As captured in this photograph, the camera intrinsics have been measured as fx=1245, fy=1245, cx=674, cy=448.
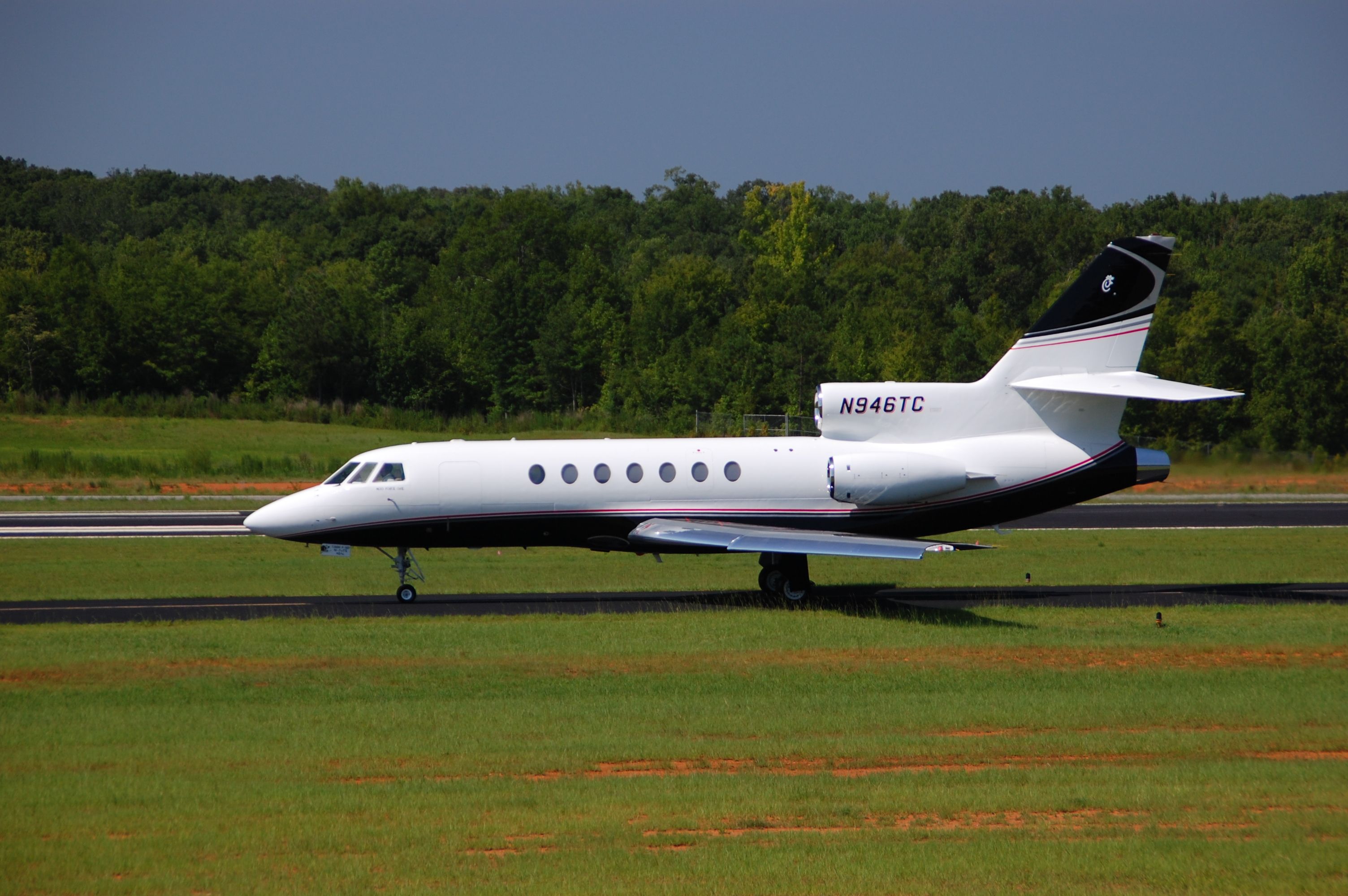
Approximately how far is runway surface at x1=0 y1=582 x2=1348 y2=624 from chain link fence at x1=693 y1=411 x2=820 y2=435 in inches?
1433

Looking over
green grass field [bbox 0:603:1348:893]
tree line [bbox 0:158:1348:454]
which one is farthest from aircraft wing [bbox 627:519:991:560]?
tree line [bbox 0:158:1348:454]

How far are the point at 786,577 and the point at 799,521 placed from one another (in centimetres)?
115

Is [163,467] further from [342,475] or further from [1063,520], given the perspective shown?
[1063,520]

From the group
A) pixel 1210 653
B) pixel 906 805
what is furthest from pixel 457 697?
pixel 1210 653

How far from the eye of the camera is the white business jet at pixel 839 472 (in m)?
24.3

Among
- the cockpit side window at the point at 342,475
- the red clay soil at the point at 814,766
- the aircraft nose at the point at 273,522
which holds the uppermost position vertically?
the cockpit side window at the point at 342,475

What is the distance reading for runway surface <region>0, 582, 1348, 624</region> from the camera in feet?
77.0

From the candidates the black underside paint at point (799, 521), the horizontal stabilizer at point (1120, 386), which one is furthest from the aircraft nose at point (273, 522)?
the horizontal stabilizer at point (1120, 386)

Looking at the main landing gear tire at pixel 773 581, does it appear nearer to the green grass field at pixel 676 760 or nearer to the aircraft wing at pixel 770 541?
the aircraft wing at pixel 770 541

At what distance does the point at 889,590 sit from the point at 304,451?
1736 inches

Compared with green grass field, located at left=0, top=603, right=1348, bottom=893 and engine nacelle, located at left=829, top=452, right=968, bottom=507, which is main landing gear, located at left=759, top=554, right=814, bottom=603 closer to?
engine nacelle, located at left=829, top=452, right=968, bottom=507

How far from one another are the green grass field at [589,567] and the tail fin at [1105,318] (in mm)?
5380

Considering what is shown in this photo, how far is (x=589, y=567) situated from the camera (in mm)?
30344

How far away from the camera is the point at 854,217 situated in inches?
6009
